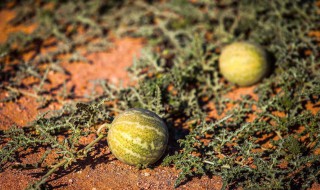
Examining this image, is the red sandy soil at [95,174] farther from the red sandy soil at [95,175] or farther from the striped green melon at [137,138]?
the striped green melon at [137,138]

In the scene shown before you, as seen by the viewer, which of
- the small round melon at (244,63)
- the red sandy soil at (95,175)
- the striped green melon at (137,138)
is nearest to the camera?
the striped green melon at (137,138)

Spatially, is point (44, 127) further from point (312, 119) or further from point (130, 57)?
point (312, 119)

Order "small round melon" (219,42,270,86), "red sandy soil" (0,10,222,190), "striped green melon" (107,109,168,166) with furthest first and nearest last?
"small round melon" (219,42,270,86)
"red sandy soil" (0,10,222,190)
"striped green melon" (107,109,168,166)

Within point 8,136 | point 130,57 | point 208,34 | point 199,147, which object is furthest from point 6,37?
point 199,147

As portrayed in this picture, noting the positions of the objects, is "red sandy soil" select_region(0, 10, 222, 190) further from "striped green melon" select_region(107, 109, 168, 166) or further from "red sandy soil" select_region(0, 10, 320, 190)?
"striped green melon" select_region(107, 109, 168, 166)

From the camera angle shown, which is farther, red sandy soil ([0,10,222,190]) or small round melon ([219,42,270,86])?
small round melon ([219,42,270,86])

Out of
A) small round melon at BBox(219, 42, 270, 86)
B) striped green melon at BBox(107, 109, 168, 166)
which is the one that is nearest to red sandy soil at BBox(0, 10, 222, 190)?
striped green melon at BBox(107, 109, 168, 166)

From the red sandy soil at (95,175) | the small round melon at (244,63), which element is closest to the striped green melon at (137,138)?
the red sandy soil at (95,175)
